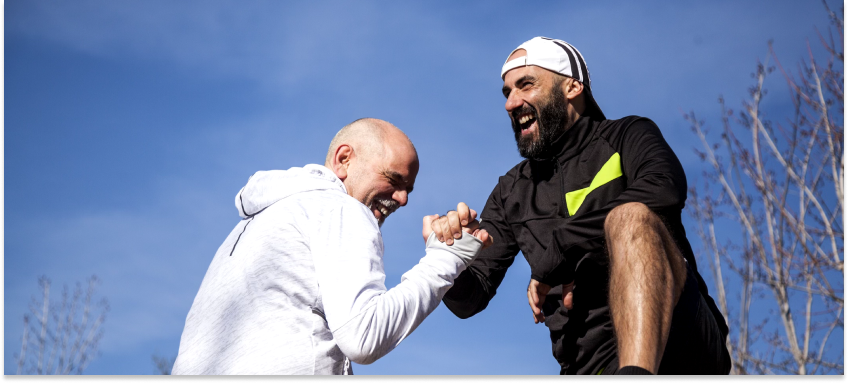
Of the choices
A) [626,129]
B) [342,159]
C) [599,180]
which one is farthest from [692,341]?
[342,159]

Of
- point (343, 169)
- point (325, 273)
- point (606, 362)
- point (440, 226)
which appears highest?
point (343, 169)

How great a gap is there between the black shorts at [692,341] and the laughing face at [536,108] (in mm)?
1177

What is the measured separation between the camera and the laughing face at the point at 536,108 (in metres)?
3.70

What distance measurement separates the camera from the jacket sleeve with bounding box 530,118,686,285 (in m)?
2.79

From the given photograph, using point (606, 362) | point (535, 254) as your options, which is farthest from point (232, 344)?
point (606, 362)

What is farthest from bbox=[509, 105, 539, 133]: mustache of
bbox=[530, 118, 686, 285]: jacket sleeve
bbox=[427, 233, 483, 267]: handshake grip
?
bbox=[427, 233, 483, 267]: handshake grip

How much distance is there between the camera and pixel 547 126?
146 inches

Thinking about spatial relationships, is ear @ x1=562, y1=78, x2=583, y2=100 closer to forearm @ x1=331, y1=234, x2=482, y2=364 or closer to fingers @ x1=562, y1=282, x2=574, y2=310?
fingers @ x1=562, y1=282, x2=574, y2=310

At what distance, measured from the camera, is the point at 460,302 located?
138 inches

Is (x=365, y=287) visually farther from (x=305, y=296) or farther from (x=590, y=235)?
(x=590, y=235)

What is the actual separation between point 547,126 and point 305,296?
5.95 feet

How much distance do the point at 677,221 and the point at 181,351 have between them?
6.84 ft

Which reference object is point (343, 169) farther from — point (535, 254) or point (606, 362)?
point (606, 362)

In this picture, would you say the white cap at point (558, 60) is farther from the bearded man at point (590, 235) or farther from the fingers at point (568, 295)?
the fingers at point (568, 295)
